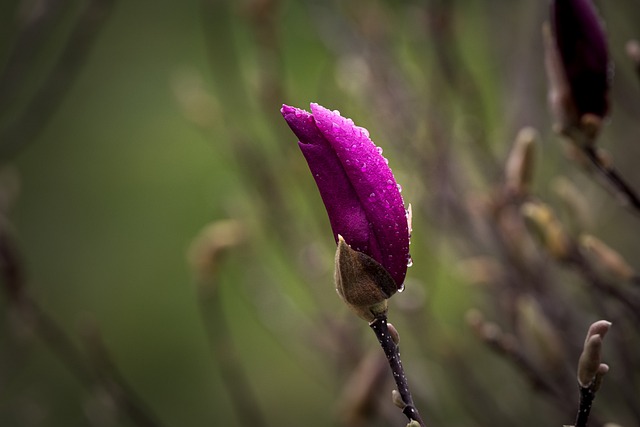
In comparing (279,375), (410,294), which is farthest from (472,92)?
(279,375)

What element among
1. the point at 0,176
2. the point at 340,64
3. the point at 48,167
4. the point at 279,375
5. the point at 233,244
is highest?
the point at 48,167

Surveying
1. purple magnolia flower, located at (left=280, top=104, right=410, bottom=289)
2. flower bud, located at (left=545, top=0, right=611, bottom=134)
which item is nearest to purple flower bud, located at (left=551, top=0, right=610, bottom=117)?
flower bud, located at (left=545, top=0, right=611, bottom=134)

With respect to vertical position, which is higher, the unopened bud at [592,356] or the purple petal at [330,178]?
the purple petal at [330,178]

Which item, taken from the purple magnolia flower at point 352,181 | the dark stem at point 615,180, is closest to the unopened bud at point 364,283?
the purple magnolia flower at point 352,181

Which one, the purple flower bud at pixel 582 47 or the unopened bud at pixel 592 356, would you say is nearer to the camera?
the unopened bud at pixel 592 356

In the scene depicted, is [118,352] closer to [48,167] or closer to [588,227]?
[48,167]

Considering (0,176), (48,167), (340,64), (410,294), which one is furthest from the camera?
(48,167)

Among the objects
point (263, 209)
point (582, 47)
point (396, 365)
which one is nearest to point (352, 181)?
point (396, 365)

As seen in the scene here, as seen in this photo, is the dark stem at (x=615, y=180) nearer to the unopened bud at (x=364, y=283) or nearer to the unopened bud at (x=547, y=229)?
the unopened bud at (x=547, y=229)
